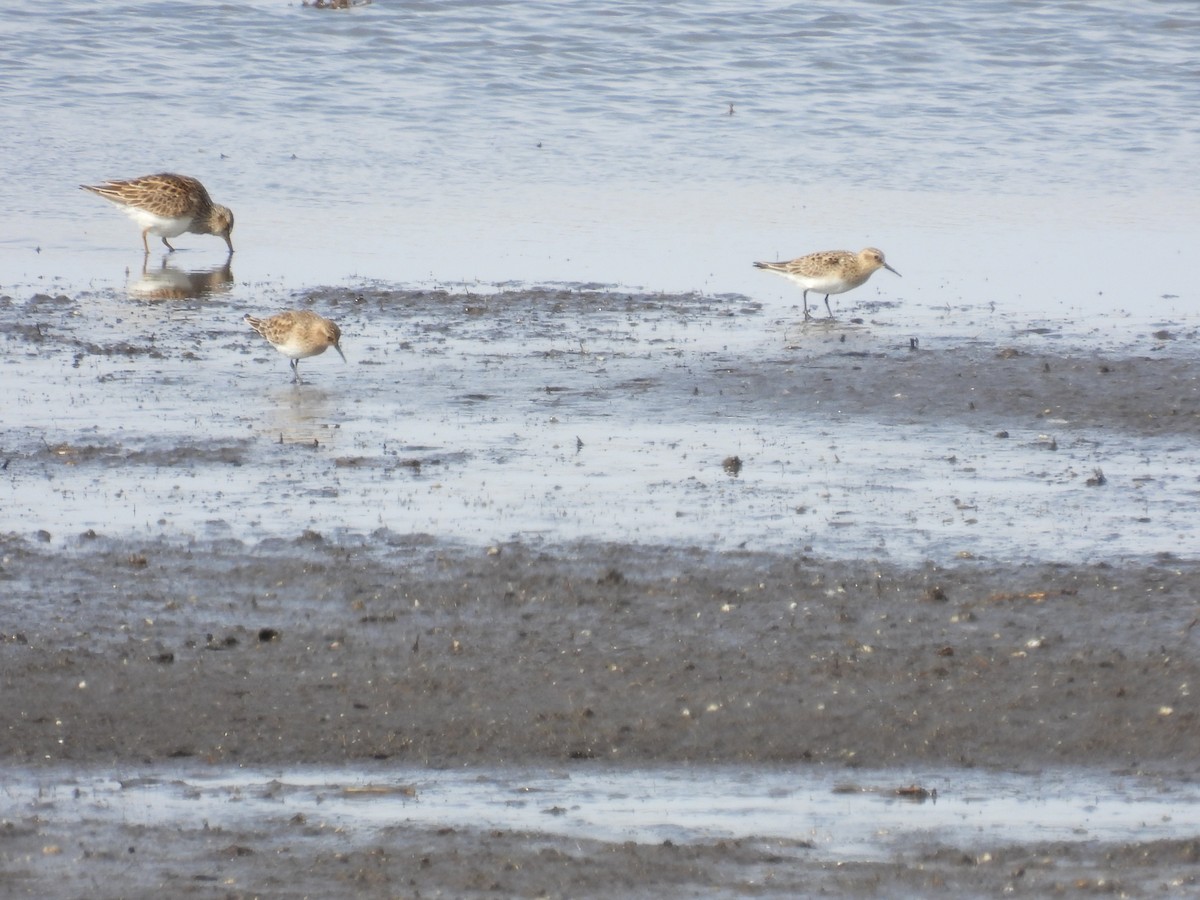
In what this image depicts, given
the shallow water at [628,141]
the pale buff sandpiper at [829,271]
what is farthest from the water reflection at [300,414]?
the pale buff sandpiper at [829,271]

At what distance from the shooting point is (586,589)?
7.86 metres

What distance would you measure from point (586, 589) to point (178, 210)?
A: 9864 mm

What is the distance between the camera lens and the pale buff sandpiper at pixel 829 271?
14.1m

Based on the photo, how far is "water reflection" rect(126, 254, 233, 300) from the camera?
14.7 metres

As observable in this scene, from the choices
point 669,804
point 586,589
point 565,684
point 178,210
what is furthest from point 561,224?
point 669,804

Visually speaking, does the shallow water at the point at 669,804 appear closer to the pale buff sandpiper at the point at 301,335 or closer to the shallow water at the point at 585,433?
the shallow water at the point at 585,433

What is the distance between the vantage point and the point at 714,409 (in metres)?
11.1

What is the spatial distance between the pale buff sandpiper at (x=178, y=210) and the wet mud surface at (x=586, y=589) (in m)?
4.46

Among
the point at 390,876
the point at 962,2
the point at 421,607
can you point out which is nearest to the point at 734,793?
the point at 390,876

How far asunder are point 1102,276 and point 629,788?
10.2 metres

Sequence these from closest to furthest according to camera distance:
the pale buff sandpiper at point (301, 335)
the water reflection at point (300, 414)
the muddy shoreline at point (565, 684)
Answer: the muddy shoreline at point (565, 684) → the water reflection at point (300, 414) → the pale buff sandpiper at point (301, 335)

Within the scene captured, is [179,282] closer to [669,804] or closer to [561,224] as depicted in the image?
[561,224]

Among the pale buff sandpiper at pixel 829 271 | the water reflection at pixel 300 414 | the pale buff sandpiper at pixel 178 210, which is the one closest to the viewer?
the water reflection at pixel 300 414

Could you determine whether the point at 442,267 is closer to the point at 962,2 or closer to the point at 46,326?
the point at 46,326
